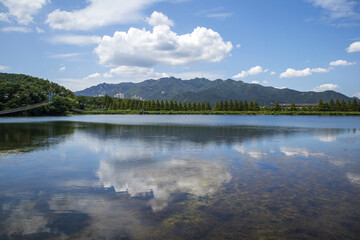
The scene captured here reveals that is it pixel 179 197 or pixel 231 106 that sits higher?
pixel 231 106

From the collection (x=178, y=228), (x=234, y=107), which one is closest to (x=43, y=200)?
(x=178, y=228)

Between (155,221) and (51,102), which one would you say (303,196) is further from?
(51,102)

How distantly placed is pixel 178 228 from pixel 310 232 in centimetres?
305

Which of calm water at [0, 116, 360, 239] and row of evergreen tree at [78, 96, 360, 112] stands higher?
row of evergreen tree at [78, 96, 360, 112]

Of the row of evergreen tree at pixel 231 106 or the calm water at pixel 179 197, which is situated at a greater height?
the row of evergreen tree at pixel 231 106

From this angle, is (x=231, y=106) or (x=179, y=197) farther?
(x=231, y=106)

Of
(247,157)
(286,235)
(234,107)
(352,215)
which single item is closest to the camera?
(286,235)

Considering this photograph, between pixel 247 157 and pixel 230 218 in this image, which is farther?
pixel 247 157

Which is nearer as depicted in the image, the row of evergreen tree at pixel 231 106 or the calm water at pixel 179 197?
the calm water at pixel 179 197

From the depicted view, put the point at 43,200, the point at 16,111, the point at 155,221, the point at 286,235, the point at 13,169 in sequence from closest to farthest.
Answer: the point at 286,235
the point at 155,221
the point at 43,200
the point at 13,169
the point at 16,111

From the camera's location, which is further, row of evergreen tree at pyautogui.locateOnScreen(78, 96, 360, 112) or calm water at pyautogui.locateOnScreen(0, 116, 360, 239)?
row of evergreen tree at pyautogui.locateOnScreen(78, 96, 360, 112)

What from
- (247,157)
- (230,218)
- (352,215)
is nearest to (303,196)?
(352,215)

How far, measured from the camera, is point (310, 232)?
580cm

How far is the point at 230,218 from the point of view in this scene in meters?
6.43
